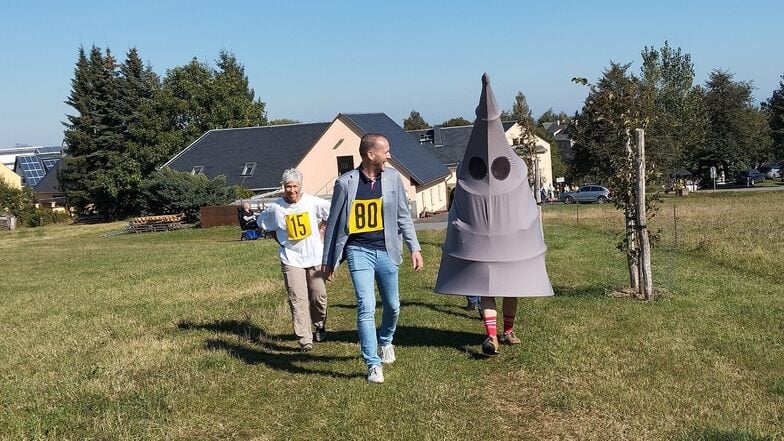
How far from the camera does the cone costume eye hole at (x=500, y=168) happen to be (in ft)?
21.7

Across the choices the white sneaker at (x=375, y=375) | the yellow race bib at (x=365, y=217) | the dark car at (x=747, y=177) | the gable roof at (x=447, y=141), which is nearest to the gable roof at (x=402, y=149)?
the gable roof at (x=447, y=141)

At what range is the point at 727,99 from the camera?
250ft

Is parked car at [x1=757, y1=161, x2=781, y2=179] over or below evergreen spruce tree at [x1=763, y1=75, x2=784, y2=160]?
below

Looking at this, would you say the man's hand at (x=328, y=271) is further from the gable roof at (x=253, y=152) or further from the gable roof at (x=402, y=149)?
the gable roof at (x=253, y=152)

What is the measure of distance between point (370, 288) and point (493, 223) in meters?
1.55

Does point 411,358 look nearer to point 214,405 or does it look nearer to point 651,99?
point 214,405

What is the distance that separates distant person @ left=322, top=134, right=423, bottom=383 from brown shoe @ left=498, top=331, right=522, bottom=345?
156cm

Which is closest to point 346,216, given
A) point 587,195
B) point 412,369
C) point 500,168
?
point 412,369

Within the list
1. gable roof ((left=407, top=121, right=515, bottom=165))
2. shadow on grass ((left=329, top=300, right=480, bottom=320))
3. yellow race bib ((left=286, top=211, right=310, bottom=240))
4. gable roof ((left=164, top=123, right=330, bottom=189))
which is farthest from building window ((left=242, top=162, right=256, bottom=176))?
yellow race bib ((left=286, top=211, right=310, bottom=240))

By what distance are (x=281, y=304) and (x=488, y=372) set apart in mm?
4634

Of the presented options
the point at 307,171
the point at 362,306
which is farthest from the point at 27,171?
the point at 362,306

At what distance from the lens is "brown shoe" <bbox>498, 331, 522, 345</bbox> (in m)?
6.86

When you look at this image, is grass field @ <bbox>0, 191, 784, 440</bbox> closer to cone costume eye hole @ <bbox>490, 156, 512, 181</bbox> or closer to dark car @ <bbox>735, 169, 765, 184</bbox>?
cone costume eye hole @ <bbox>490, 156, 512, 181</bbox>

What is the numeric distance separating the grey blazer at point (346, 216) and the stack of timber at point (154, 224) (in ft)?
121
